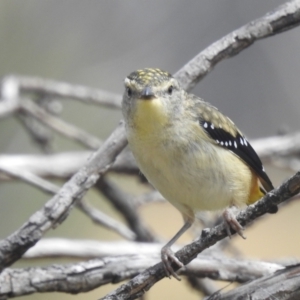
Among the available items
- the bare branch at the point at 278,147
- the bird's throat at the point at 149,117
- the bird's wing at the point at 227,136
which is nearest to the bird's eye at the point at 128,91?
the bird's throat at the point at 149,117

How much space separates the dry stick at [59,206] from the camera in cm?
356

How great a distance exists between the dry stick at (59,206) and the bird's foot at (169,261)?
2.05 feet

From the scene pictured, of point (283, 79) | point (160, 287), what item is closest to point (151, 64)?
point (283, 79)

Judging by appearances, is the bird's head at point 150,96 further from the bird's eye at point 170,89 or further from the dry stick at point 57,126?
the dry stick at point 57,126

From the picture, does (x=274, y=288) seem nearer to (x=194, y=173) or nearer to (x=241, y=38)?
(x=194, y=173)

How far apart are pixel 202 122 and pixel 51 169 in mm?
1817

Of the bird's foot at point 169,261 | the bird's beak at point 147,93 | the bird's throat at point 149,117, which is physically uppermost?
the bird's beak at point 147,93

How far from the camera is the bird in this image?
386 cm

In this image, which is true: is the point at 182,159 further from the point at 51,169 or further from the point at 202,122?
the point at 51,169

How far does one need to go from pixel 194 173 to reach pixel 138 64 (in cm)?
724

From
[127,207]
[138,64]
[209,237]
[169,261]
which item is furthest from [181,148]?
[138,64]

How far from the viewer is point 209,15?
44.1ft

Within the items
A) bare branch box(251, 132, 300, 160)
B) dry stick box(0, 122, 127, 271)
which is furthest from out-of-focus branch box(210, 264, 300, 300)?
bare branch box(251, 132, 300, 160)

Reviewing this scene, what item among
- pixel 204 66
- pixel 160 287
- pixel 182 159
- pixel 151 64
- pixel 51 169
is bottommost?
pixel 182 159
